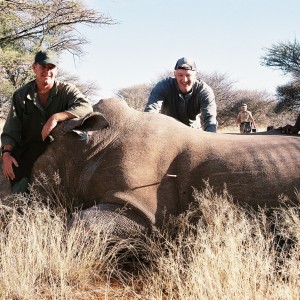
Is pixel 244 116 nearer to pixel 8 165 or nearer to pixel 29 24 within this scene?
pixel 29 24

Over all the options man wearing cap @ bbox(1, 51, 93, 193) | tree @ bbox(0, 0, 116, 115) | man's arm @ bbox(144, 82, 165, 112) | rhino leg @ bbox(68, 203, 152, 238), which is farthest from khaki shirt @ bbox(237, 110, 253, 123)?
rhino leg @ bbox(68, 203, 152, 238)

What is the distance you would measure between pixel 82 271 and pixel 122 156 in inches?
39.2

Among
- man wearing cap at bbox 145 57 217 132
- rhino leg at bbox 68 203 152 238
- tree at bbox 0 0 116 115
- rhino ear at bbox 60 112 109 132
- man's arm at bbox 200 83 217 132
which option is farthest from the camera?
tree at bbox 0 0 116 115

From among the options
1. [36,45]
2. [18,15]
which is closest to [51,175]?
[18,15]

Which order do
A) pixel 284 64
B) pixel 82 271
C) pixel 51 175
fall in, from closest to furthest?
pixel 82 271 < pixel 51 175 < pixel 284 64

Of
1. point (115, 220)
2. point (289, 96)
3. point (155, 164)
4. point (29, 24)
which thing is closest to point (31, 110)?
point (155, 164)

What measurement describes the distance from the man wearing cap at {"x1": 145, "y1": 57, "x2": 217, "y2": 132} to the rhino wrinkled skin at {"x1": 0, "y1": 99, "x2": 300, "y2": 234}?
1.84m

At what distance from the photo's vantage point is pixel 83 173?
401 cm

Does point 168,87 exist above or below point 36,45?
below

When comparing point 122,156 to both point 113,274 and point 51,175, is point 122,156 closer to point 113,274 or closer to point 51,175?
point 51,175

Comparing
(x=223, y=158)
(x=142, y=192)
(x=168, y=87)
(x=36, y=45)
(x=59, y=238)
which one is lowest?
(x=59, y=238)

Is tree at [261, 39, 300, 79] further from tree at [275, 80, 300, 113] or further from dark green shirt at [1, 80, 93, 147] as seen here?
dark green shirt at [1, 80, 93, 147]

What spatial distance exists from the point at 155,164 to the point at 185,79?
250cm

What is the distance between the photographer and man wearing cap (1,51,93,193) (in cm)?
447
